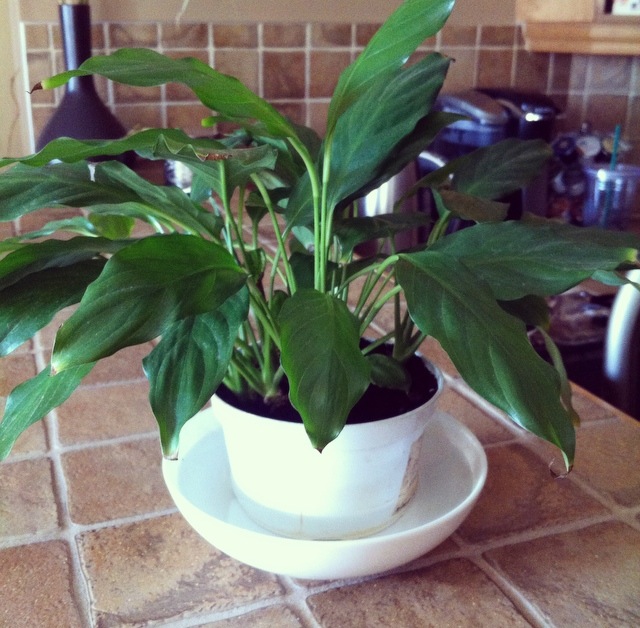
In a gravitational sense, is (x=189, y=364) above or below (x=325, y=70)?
below

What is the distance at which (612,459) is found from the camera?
26.7 inches

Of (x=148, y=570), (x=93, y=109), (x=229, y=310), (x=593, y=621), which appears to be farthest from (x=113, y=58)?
(x=93, y=109)

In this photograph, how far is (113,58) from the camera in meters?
0.42

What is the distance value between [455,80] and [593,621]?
1.68m

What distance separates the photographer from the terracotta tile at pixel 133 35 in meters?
1.61

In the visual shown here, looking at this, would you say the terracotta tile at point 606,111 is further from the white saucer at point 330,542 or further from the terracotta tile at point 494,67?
the white saucer at point 330,542

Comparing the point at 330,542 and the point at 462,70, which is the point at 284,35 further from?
the point at 330,542

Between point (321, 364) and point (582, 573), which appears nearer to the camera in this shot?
point (321, 364)

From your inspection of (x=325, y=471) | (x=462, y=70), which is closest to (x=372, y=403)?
(x=325, y=471)

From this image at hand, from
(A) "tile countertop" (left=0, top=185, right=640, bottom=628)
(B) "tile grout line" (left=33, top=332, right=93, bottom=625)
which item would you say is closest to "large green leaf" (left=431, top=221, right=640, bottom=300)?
(A) "tile countertop" (left=0, top=185, right=640, bottom=628)

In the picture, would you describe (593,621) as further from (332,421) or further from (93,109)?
(93,109)

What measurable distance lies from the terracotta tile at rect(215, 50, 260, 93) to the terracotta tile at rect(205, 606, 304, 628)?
1449 millimetres

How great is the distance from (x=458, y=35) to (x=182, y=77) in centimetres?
167

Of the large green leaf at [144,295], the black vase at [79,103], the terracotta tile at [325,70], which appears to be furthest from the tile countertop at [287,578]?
the terracotta tile at [325,70]
